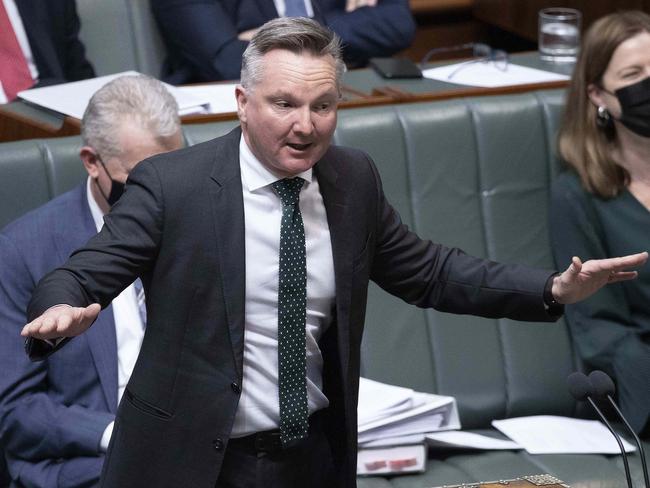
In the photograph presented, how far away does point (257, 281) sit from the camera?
164 cm

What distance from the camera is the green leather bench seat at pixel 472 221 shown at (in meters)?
2.56

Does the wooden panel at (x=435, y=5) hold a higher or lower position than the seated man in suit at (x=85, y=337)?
lower

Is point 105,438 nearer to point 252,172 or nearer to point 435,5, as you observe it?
point 252,172

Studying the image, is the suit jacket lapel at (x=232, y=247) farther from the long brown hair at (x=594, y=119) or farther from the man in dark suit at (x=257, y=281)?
the long brown hair at (x=594, y=119)

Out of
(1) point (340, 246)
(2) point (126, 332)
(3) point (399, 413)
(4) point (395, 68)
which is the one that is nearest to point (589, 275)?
(1) point (340, 246)

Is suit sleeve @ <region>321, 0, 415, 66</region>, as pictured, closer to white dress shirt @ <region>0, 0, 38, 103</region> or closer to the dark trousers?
white dress shirt @ <region>0, 0, 38, 103</region>

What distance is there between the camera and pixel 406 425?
2.30 meters

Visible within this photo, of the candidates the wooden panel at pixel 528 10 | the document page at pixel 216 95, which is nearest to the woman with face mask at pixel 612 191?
the document page at pixel 216 95

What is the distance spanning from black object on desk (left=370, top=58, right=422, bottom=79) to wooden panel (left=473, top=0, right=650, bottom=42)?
62.5 inches

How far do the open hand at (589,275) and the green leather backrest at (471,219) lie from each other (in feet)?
2.74

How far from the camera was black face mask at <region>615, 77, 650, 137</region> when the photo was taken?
254 centimetres

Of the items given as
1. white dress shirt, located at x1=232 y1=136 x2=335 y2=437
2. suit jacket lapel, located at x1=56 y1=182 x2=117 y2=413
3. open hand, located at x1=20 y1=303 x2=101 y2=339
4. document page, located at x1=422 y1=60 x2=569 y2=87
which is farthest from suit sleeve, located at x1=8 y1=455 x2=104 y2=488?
document page, located at x1=422 y1=60 x2=569 y2=87

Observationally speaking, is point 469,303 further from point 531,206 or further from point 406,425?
point 531,206

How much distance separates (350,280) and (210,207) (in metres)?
0.21
